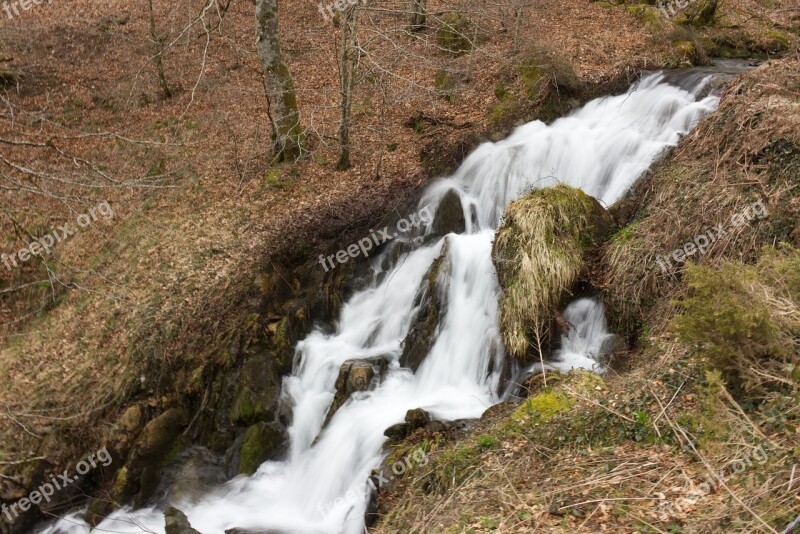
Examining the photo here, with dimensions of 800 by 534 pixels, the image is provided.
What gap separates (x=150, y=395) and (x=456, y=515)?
570cm

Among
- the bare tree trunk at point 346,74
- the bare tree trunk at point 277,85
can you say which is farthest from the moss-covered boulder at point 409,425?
the bare tree trunk at point 346,74

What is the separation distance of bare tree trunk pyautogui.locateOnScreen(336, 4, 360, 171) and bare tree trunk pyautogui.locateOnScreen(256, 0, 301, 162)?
0.93 metres

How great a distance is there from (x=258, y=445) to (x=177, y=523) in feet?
5.17

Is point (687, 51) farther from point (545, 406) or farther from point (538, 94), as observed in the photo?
point (545, 406)

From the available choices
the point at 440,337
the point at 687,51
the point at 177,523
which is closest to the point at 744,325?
the point at 440,337

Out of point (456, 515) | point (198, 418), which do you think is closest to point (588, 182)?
point (456, 515)

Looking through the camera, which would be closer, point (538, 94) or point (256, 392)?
point (256, 392)

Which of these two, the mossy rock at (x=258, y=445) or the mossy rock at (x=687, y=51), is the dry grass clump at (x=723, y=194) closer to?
the mossy rock at (x=687, y=51)

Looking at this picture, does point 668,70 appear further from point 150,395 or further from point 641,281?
point 150,395

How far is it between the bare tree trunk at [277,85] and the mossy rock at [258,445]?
525cm

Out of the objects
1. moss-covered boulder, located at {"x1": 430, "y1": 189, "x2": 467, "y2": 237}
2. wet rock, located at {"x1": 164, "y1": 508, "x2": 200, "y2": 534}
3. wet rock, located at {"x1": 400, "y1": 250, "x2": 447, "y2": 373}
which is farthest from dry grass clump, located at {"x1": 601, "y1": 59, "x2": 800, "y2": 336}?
wet rock, located at {"x1": 164, "y1": 508, "x2": 200, "y2": 534}

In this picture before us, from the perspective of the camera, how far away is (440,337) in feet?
26.4

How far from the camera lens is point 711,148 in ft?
24.2

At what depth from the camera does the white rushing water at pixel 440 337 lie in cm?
706
